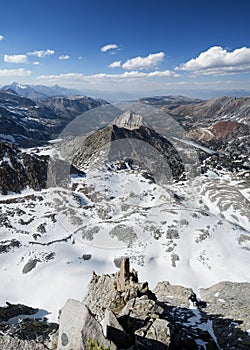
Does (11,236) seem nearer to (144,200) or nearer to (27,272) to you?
(27,272)

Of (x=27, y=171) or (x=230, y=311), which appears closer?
(x=230, y=311)

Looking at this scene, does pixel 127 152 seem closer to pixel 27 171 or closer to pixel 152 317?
pixel 27 171

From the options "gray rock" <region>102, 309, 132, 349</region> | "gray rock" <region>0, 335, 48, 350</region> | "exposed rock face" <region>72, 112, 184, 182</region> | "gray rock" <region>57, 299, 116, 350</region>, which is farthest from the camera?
"exposed rock face" <region>72, 112, 184, 182</region>

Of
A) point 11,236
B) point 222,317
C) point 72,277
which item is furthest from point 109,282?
point 11,236

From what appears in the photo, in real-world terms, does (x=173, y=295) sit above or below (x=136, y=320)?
below

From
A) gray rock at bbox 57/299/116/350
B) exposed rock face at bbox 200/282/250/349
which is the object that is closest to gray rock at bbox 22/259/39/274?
exposed rock face at bbox 200/282/250/349

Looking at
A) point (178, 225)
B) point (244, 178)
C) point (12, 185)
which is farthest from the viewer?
point (244, 178)

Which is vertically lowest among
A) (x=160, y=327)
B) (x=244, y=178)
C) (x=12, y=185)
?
(x=244, y=178)

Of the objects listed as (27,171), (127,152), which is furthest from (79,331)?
(127,152)

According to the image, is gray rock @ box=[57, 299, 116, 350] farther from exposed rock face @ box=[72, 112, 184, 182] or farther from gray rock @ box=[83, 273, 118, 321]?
exposed rock face @ box=[72, 112, 184, 182]
